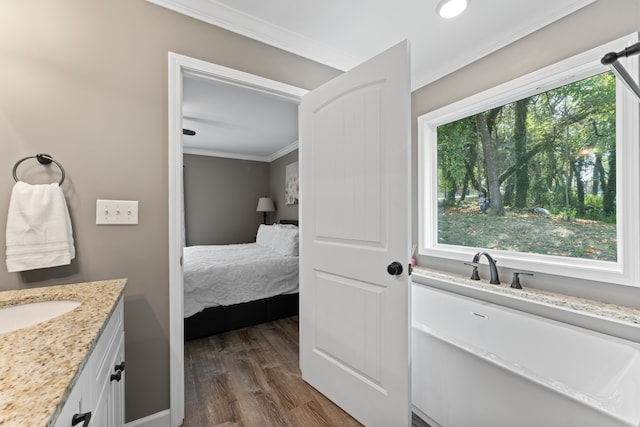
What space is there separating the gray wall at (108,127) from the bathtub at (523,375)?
149 cm

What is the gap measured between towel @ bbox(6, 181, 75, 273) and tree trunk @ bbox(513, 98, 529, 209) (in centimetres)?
279

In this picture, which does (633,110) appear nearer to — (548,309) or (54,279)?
(548,309)

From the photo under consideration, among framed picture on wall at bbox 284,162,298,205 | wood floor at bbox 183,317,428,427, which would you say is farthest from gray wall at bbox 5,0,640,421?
framed picture on wall at bbox 284,162,298,205

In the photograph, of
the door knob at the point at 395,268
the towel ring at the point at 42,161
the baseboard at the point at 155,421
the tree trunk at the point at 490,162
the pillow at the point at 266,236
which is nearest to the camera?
the towel ring at the point at 42,161

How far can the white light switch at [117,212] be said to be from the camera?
1381 millimetres

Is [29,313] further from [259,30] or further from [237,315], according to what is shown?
[237,315]

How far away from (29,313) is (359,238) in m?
1.44

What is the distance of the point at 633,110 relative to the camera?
1437 millimetres

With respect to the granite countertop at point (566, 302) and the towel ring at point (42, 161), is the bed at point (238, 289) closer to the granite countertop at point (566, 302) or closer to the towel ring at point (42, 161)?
the towel ring at point (42, 161)

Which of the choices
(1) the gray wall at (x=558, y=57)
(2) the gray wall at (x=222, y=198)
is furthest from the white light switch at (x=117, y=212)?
(2) the gray wall at (x=222, y=198)

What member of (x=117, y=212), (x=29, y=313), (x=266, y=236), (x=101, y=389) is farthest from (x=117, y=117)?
(x=266, y=236)

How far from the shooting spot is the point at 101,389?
84 centimetres

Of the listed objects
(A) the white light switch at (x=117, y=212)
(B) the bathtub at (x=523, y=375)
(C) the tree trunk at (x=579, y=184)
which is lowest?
(B) the bathtub at (x=523, y=375)

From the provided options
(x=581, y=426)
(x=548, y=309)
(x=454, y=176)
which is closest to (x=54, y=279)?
(x=581, y=426)
